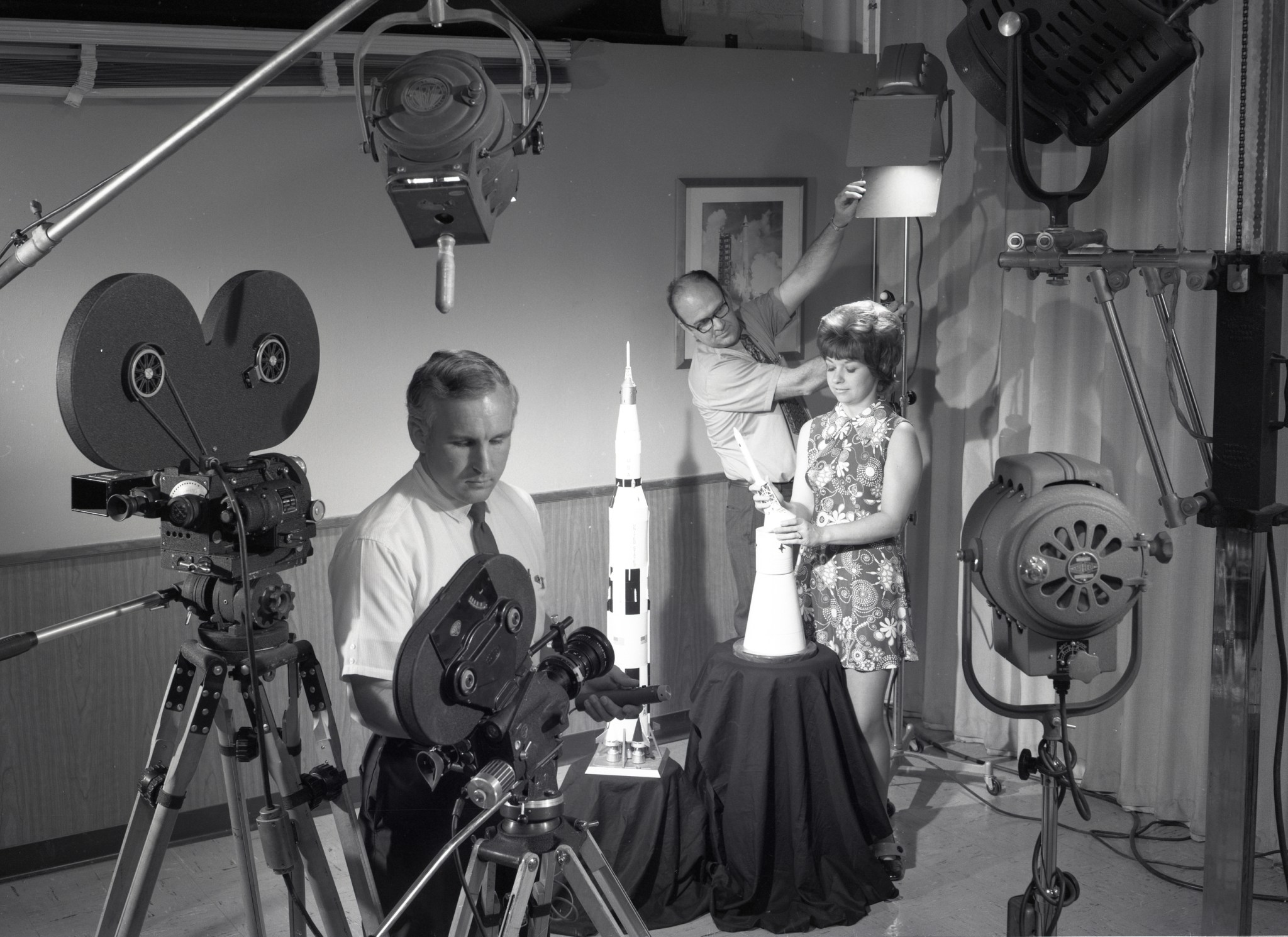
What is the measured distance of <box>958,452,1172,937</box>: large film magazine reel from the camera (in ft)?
6.83

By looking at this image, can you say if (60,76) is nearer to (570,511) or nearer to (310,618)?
(310,618)

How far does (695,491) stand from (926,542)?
2.88ft

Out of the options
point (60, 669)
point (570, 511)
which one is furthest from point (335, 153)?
point (60, 669)

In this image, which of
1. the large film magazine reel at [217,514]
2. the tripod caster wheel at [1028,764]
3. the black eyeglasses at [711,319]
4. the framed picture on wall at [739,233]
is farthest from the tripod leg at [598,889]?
the framed picture on wall at [739,233]

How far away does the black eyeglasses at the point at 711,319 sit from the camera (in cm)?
399

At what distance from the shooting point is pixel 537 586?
7.66 ft

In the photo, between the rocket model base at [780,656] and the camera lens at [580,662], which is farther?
the rocket model base at [780,656]

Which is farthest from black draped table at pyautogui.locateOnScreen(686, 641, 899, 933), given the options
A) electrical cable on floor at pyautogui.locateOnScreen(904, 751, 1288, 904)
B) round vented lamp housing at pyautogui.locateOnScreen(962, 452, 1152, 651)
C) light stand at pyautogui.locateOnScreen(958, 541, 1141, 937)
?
round vented lamp housing at pyautogui.locateOnScreen(962, 452, 1152, 651)

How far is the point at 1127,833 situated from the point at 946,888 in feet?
2.31

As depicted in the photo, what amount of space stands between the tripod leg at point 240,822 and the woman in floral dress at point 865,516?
1.53 m

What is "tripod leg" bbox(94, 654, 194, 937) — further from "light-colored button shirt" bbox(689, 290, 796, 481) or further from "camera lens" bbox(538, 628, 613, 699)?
"light-colored button shirt" bbox(689, 290, 796, 481)

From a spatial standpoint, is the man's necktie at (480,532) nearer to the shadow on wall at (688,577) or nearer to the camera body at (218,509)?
the camera body at (218,509)

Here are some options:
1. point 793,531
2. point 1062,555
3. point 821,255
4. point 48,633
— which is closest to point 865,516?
point 793,531

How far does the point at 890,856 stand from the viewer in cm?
335
